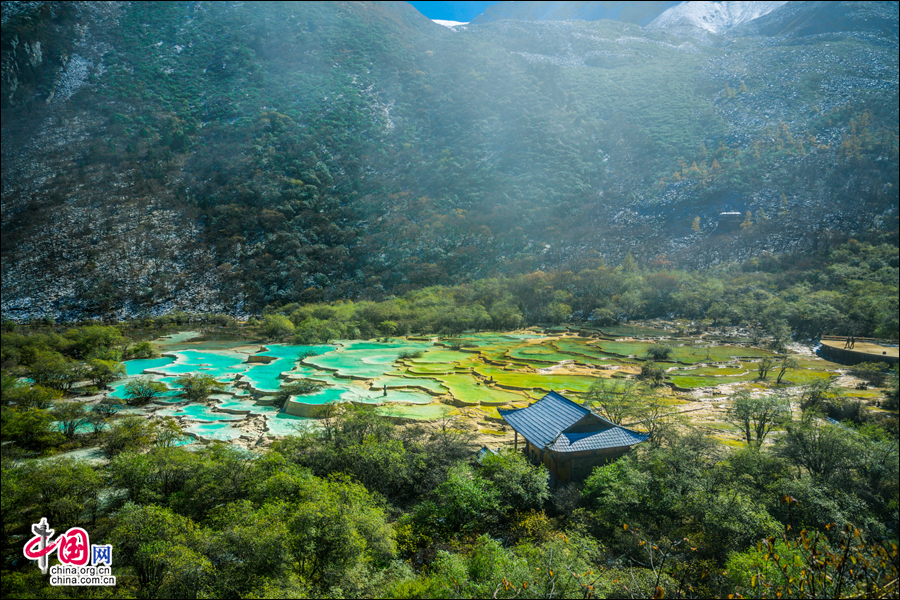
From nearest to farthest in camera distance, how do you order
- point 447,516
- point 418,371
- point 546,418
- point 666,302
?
point 447,516
point 546,418
point 418,371
point 666,302

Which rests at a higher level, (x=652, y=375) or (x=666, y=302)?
(x=652, y=375)

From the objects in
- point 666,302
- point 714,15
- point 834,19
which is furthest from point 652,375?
point 714,15

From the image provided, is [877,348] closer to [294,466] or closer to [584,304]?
[584,304]

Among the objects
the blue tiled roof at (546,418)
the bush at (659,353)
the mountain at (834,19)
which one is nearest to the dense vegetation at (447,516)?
the blue tiled roof at (546,418)

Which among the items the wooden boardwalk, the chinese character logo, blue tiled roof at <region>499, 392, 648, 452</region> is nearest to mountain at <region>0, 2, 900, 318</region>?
the wooden boardwalk

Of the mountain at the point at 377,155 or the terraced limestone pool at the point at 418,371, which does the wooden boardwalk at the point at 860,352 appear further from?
the mountain at the point at 377,155

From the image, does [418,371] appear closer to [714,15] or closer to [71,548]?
[71,548]

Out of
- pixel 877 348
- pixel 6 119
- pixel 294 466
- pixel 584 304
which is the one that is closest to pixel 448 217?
pixel 584 304
